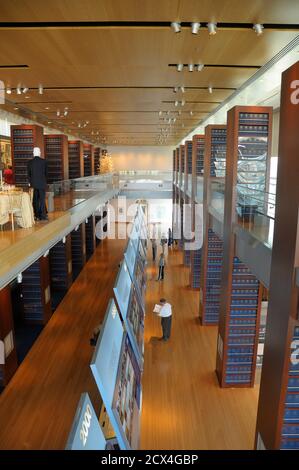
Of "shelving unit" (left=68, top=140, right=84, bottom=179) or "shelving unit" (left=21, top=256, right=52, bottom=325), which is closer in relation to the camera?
"shelving unit" (left=21, top=256, right=52, bottom=325)

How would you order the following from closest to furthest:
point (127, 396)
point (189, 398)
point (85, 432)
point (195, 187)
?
point (85, 432) → point (127, 396) → point (189, 398) → point (195, 187)

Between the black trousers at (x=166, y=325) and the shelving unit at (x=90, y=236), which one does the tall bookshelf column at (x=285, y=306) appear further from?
the shelving unit at (x=90, y=236)

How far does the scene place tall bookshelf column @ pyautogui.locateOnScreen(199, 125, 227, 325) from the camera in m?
8.77

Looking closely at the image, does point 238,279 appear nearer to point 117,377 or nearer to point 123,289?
point 123,289

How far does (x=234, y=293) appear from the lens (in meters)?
6.48

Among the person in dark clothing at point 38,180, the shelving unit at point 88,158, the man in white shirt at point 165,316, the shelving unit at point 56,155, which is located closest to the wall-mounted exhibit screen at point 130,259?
the man in white shirt at point 165,316

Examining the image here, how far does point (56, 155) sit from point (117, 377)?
11516 millimetres

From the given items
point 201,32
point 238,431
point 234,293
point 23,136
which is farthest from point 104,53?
point 238,431

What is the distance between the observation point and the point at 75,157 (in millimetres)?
17141

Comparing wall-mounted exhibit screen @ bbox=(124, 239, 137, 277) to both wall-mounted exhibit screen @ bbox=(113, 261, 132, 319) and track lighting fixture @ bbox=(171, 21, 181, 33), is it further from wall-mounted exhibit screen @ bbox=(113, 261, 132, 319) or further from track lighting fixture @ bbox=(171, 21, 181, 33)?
track lighting fixture @ bbox=(171, 21, 181, 33)

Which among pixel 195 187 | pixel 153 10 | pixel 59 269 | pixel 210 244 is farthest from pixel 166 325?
pixel 153 10

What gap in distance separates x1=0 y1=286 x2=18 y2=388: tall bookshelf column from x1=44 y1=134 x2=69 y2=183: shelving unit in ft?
23.5

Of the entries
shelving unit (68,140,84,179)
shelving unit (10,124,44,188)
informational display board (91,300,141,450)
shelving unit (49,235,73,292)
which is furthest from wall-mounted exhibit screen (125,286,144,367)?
shelving unit (68,140,84,179)
